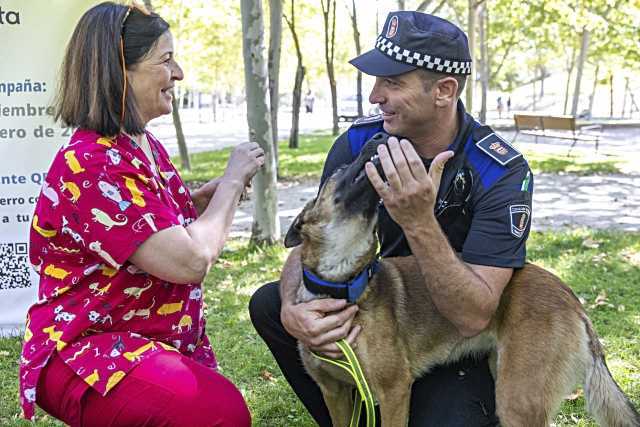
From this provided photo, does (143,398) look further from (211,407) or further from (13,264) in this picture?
(13,264)

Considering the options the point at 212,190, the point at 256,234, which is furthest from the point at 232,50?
the point at 212,190

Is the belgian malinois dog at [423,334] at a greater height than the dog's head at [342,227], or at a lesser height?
lesser

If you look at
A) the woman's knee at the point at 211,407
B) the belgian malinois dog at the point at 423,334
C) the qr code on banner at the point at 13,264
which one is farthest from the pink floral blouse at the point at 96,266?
the qr code on banner at the point at 13,264

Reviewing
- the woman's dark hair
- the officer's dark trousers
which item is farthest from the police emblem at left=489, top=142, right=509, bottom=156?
the woman's dark hair

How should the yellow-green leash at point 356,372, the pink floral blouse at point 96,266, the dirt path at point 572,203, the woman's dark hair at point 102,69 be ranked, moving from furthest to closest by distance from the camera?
the dirt path at point 572,203, the yellow-green leash at point 356,372, the woman's dark hair at point 102,69, the pink floral blouse at point 96,266

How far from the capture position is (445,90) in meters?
3.10

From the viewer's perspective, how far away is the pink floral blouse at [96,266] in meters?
2.52

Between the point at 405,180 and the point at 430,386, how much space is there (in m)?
1.32

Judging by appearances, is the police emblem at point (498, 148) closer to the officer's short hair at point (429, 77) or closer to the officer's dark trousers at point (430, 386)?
the officer's short hair at point (429, 77)

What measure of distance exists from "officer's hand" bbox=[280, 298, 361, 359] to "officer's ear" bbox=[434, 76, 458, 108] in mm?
1055

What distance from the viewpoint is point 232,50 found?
37.9 metres

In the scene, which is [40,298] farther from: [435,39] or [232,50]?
[232,50]

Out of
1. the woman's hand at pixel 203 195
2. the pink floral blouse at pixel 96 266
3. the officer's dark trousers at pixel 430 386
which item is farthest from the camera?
the woman's hand at pixel 203 195

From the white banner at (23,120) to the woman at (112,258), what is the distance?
8.74 ft
